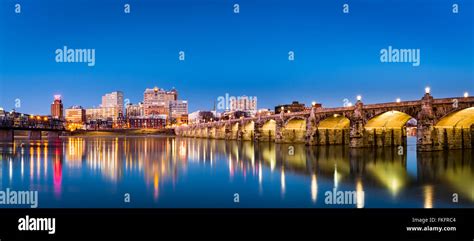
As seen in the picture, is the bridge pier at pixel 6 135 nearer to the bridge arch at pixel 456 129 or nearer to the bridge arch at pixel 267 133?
the bridge arch at pixel 267 133

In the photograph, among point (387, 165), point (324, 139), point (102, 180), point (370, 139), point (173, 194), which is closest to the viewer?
point (173, 194)

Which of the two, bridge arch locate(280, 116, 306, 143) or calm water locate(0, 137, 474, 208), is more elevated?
bridge arch locate(280, 116, 306, 143)

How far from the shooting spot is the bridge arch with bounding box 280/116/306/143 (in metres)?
82.1

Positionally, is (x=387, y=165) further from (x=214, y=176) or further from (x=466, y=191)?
(x=214, y=176)

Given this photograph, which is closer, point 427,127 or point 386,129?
point 427,127

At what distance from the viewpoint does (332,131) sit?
72.2m

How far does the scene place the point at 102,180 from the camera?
96.7ft

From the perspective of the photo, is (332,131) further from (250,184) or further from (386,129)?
(250,184)

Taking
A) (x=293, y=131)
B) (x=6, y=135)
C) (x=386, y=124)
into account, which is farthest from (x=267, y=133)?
(x=6, y=135)

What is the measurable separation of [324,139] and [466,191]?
4685cm

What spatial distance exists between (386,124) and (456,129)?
39.1 ft

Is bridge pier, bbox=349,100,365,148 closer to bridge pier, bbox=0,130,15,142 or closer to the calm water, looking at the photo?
the calm water

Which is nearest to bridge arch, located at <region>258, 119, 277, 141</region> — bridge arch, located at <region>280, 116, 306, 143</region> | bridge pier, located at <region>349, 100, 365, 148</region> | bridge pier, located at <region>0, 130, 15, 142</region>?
bridge arch, located at <region>280, 116, 306, 143</region>
